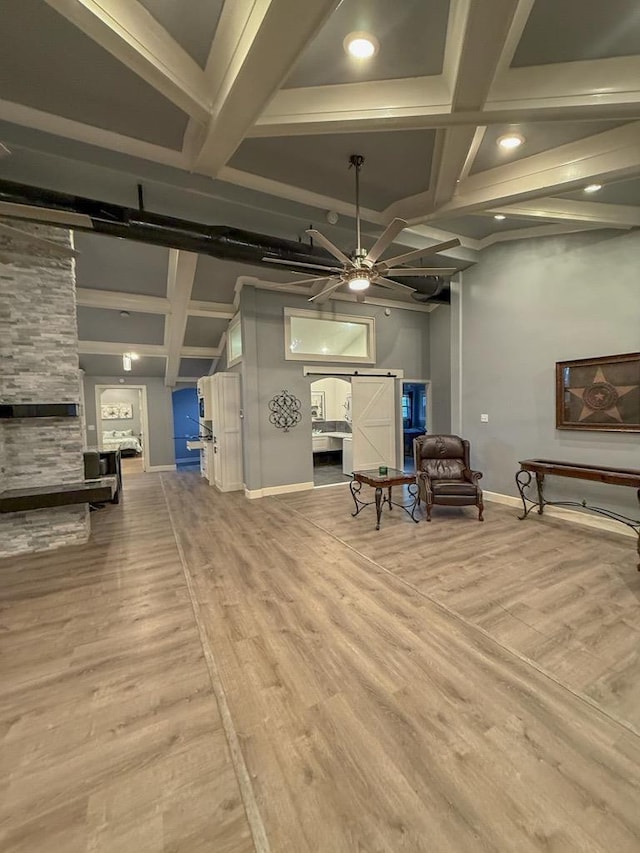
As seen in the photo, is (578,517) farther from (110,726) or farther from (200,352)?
(200,352)

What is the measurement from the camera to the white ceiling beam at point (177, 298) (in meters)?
4.82

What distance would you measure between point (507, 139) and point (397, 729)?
4176 mm

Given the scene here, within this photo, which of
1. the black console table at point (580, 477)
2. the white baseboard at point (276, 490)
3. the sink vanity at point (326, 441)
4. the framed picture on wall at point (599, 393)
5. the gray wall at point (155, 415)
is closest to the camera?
the black console table at point (580, 477)

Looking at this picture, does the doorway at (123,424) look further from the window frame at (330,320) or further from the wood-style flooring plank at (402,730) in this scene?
the wood-style flooring plank at (402,730)

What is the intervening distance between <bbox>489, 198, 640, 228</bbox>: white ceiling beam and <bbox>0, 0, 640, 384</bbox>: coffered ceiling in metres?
0.02

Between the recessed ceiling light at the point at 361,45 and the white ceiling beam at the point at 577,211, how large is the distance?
234cm

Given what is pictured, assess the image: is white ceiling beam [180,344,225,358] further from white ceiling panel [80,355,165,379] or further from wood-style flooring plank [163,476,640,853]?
wood-style flooring plank [163,476,640,853]

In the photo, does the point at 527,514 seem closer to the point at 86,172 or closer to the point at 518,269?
the point at 518,269

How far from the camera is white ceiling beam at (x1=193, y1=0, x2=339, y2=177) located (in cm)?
164

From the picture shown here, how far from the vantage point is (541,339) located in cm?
474

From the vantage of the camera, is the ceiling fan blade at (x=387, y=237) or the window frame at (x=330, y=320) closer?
the ceiling fan blade at (x=387, y=237)

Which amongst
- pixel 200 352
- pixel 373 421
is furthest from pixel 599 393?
pixel 200 352

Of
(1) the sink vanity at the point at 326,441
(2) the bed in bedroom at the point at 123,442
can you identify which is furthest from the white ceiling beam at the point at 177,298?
(2) the bed in bedroom at the point at 123,442

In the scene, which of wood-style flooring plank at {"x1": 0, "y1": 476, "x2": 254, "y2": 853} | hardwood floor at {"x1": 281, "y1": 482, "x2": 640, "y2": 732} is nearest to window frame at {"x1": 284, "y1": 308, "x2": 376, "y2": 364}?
hardwood floor at {"x1": 281, "y1": 482, "x2": 640, "y2": 732}
